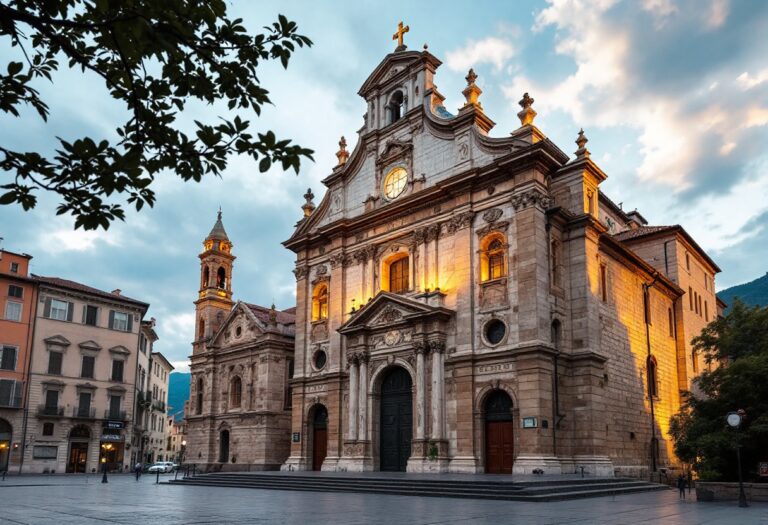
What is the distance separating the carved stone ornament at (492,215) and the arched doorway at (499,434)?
26.1 feet


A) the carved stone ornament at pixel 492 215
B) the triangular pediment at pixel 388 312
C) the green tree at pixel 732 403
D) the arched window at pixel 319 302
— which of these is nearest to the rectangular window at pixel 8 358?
the arched window at pixel 319 302

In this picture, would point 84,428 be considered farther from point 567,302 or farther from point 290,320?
point 567,302

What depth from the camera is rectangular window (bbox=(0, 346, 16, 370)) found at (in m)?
50.9

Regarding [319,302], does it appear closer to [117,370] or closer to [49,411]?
[49,411]

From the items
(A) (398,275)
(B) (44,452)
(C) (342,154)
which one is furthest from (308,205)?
(B) (44,452)

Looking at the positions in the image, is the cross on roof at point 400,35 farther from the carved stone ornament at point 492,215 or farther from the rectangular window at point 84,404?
the rectangular window at point 84,404

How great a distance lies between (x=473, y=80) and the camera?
115 ft

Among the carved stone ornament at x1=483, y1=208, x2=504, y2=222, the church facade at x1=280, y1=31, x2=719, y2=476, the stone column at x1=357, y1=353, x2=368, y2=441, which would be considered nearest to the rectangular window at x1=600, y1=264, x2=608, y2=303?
the church facade at x1=280, y1=31, x2=719, y2=476

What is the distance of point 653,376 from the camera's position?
37500 mm

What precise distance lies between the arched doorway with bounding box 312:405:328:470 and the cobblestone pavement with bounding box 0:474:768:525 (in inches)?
637

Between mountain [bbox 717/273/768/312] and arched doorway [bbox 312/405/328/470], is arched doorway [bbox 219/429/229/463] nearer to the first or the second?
arched doorway [bbox 312/405/328/470]

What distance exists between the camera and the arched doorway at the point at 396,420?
33.7m

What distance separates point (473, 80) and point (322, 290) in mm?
14752

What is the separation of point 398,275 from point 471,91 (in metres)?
10.2
